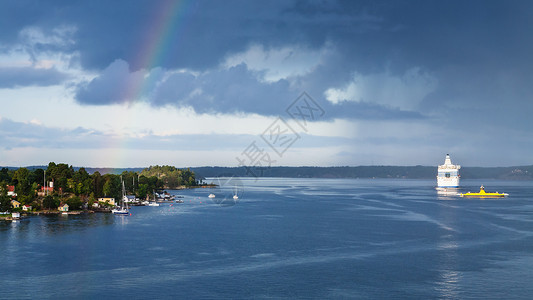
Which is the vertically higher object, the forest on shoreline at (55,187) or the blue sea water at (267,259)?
the forest on shoreline at (55,187)

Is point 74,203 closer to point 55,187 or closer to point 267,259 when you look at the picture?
point 55,187

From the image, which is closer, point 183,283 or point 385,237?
point 183,283

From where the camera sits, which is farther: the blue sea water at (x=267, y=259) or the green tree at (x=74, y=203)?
the green tree at (x=74, y=203)

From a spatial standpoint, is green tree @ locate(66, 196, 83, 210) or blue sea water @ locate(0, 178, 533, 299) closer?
blue sea water @ locate(0, 178, 533, 299)

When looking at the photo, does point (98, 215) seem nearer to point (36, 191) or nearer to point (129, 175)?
point (36, 191)

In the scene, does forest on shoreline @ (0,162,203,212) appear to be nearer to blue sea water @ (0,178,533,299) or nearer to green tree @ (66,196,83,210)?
green tree @ (66,196,83,210)

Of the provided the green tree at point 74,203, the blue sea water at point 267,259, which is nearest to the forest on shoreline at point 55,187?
the green tree at point 74,203

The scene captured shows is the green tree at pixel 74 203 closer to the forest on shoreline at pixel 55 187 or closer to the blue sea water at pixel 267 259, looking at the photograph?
the forest on shoreline at pixel 55 187

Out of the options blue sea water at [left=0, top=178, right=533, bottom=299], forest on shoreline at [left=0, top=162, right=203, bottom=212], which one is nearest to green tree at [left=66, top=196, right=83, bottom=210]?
forest on shoreline at [left=0, top=162, right=203, bottom=212]

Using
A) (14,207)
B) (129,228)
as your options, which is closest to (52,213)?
(14,207)
